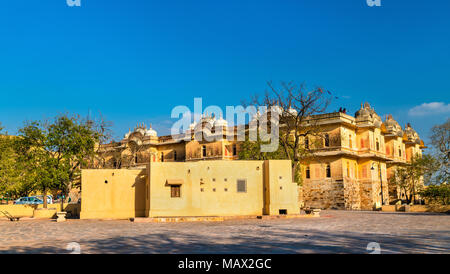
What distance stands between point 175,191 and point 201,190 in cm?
147

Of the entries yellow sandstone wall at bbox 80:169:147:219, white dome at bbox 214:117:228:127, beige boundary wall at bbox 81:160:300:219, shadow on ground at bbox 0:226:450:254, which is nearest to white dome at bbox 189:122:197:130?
white dome at bbox 214:117:228:127

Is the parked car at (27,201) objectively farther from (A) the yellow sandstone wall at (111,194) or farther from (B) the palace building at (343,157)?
(A) the yellow sandstone wall at (111,194)

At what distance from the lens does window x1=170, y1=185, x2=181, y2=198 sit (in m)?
24.8

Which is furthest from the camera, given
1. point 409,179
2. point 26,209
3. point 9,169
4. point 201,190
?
point 409,179

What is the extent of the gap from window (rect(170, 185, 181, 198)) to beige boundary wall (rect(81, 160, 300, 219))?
0.19ft

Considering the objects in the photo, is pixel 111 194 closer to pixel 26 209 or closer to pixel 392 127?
pixel 26 209

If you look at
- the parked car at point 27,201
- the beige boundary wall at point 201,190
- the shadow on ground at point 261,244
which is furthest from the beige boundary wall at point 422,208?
the parked car at point 27,201

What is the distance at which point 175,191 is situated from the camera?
24.9 metres

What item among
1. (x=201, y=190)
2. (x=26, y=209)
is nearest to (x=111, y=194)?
(x=201, y=190)

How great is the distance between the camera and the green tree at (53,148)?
104 ft

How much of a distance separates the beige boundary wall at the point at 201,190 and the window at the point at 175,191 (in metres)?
0.06
